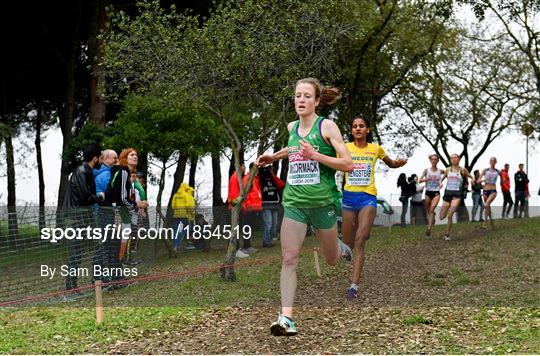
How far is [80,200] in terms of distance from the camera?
12867mm

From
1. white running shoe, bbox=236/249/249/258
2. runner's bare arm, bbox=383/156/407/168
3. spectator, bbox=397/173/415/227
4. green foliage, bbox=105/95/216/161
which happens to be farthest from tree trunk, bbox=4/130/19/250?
spectator, bbox=397/173/415/227

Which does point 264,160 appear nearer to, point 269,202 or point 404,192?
point 269,202

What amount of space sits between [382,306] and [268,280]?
3.78m

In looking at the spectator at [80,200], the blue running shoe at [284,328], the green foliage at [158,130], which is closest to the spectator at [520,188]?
the green foliage at [158,130]

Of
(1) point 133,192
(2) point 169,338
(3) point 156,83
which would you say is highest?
(3) point 156,83

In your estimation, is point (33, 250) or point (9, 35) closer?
point (33, 250)

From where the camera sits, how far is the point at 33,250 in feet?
45.1

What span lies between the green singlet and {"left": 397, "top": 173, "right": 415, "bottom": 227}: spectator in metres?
20.3

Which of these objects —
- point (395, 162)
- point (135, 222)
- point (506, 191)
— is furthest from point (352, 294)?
point (506, 191)

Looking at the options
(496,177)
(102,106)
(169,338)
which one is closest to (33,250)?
(169,338)

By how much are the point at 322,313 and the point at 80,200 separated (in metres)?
4.52

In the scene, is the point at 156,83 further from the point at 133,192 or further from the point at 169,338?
the point at 169,338

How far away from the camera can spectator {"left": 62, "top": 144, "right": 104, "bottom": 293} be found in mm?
12773

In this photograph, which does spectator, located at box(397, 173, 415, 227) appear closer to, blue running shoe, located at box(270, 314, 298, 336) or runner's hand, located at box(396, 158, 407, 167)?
runner's hand, located at box(396, 158, 407, 167)
